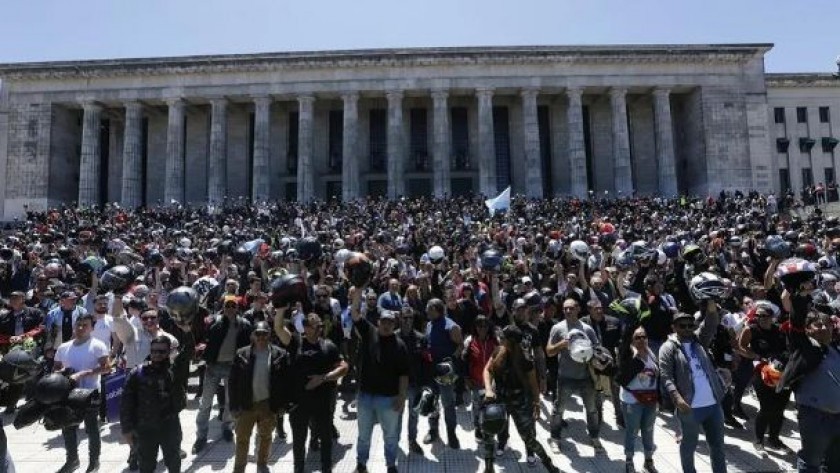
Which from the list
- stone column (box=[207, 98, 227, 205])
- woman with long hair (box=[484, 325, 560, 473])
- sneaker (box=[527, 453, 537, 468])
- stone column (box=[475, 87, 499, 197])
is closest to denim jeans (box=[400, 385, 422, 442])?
woman with long hair (box=[484, 325, 560, 473])

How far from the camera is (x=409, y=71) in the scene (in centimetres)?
4038

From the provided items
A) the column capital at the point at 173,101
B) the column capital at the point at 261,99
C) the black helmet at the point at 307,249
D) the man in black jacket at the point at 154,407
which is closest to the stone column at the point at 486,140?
the column capital at the point at 261,99

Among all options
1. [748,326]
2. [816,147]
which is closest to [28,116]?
[748,326]

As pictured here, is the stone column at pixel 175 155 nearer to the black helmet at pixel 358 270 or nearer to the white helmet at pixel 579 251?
the white helmet at pixel 579 251

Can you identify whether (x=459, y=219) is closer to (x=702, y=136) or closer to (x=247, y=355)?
(x=247, y=355)

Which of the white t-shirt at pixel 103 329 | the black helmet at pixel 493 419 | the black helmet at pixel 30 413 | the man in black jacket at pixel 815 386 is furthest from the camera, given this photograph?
the white t-shirt at pixel 103 329

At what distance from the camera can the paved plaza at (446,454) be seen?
270 inches

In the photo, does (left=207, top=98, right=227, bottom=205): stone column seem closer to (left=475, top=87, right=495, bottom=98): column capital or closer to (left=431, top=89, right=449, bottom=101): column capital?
(left=431, top=89, right=449, bottom=101): column capital

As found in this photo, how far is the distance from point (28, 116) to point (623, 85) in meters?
43.4

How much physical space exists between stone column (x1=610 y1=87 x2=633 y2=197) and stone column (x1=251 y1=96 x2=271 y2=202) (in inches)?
978

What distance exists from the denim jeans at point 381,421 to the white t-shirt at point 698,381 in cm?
315

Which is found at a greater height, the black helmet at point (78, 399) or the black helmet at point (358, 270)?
the black helmet at point (358, 270)

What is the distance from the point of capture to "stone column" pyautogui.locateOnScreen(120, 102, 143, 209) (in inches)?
1606

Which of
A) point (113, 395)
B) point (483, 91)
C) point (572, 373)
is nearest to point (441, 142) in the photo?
point (483, 91)
